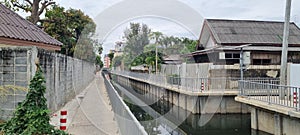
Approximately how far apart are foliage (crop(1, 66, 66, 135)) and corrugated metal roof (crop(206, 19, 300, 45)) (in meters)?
16.2

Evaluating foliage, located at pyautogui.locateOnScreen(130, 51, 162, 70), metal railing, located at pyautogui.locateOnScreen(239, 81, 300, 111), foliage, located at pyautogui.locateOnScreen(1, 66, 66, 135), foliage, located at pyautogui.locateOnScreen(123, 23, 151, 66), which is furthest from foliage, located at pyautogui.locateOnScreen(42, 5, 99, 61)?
foliage, located at pyautogui.locateOnScreen(1, 66, 66, 135)

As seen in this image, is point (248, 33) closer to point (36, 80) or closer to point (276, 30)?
point (276, 30)

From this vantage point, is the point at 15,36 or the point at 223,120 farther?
the point at 223,120

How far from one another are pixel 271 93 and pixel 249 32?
41.3ft

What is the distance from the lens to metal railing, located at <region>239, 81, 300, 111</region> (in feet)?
27.3

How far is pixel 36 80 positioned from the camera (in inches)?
173

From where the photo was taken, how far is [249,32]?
20562 mm

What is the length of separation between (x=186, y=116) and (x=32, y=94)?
11937mm

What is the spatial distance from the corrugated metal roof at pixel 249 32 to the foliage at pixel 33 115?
16223mm

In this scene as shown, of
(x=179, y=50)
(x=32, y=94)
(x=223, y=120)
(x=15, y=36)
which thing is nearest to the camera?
(x=32, y=94)

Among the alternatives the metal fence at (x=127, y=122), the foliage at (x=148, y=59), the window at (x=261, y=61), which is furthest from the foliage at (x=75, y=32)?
the metal fence at (x=127, y=122)

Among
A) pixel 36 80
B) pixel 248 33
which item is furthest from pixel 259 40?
pixel 36 80

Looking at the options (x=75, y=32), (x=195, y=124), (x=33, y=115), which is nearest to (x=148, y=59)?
(x=75, y=32)

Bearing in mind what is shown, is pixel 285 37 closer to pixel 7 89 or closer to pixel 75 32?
pixel 7 89
